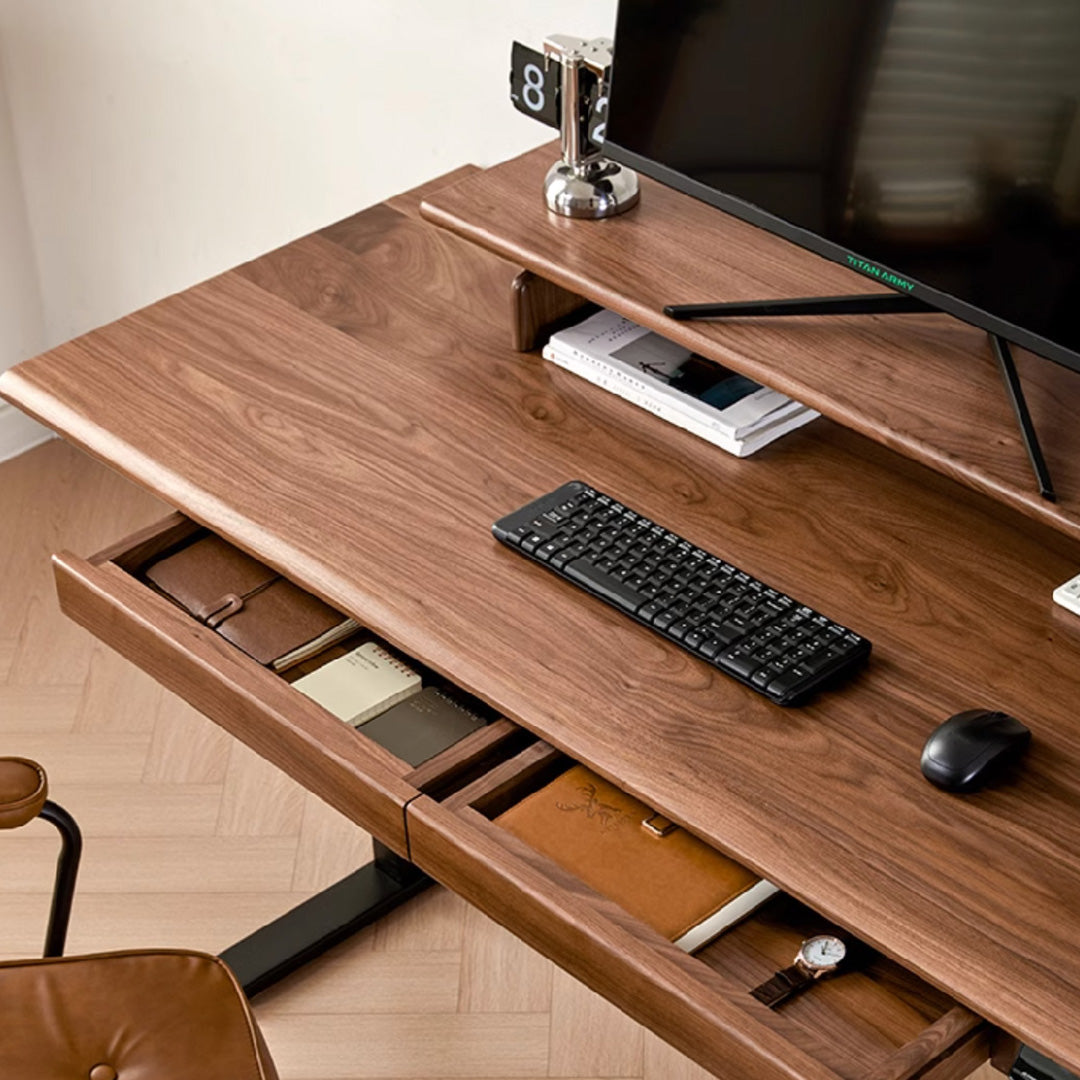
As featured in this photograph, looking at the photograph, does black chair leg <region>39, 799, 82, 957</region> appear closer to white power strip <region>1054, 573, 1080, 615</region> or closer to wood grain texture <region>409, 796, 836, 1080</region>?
A: wood grain texture <region>409, 796, 836, 1080</region>

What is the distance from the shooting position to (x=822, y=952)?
1466mm

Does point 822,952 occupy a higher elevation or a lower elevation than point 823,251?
lower

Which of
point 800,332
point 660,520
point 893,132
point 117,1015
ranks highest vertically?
point 893,132

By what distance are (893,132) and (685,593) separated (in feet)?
1.55

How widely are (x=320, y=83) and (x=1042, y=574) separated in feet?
5.06

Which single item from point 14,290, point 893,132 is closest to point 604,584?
point 893,132

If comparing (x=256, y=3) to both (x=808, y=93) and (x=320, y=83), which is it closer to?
(x=320, y=83)

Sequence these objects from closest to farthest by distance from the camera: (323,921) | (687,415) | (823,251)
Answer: (823,251) → (687,415) → (323,921)

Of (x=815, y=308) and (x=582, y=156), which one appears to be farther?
(x=582, y=156)

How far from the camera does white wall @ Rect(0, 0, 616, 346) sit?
262 centimetres

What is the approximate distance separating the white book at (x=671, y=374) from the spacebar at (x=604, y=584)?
0.27 m

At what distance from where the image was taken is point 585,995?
2.38 m

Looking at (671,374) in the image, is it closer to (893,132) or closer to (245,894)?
(893,132)

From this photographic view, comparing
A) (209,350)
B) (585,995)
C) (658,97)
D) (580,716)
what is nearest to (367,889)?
(585,995)
